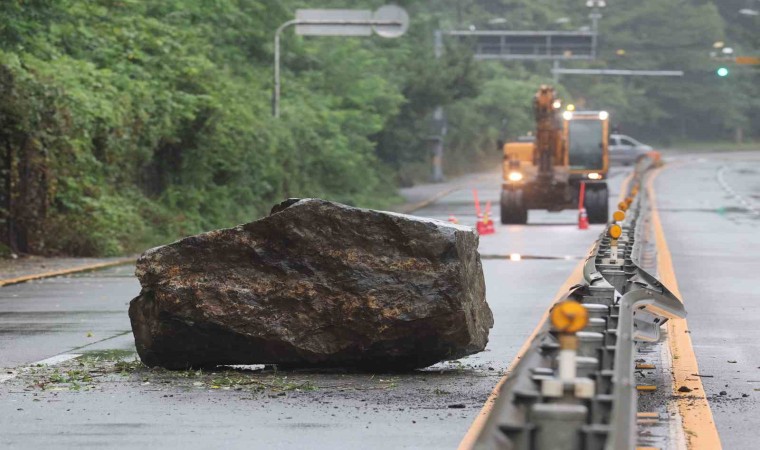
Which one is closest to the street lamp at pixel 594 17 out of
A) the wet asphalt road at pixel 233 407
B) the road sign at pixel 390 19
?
the road sign at pixel 390 19

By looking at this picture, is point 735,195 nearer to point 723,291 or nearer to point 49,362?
point 723,291

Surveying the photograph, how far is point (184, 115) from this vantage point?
36750mm

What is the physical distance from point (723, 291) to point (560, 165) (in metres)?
24.8

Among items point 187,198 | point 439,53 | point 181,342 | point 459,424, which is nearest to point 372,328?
point 181,342

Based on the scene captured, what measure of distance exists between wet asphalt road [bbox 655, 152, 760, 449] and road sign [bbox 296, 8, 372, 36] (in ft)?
30.5

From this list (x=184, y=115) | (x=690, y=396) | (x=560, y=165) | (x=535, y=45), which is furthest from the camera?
(x=535, y=45)

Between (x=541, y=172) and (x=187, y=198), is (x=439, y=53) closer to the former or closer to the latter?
(x=541, y=172)

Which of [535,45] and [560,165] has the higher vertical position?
[535,45]

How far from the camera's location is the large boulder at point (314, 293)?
12.5 m

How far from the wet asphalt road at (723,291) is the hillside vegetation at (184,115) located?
10.3 m

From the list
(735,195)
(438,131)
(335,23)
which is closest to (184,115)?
(335,23)

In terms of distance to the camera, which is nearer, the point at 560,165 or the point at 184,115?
the point at 184,115

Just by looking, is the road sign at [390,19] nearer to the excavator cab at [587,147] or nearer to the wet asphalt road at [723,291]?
the excavator cab at [587,147]

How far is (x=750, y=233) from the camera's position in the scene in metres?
38.5
